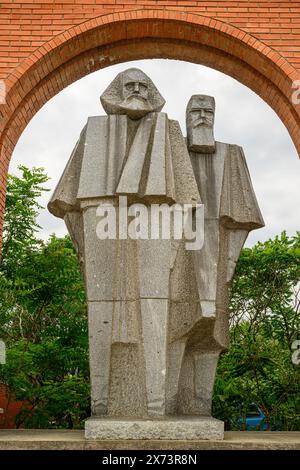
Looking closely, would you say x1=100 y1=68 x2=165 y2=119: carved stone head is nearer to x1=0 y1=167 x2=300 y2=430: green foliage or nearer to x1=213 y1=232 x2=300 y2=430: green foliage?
x1=0 y1=167 x2=300 y2=430: green foliage

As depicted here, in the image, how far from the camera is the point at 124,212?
407 cm

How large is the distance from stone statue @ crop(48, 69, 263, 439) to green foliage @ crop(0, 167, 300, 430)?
14.4ft

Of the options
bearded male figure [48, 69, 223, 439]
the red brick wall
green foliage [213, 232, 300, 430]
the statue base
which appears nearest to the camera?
the statue base

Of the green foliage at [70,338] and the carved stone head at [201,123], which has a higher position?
the carved stone head at [201,123]

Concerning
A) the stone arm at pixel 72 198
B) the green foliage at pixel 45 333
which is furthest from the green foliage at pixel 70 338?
the stone arm at pixel 72 198

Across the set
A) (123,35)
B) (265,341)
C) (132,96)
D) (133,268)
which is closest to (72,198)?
(133,268)

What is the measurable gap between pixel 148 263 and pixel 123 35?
3392 mm

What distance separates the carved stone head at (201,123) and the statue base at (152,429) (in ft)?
7.01

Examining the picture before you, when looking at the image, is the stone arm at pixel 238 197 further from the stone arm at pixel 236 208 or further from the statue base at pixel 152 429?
the statue base at pixel 152 429

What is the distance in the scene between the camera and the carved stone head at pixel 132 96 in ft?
14.4

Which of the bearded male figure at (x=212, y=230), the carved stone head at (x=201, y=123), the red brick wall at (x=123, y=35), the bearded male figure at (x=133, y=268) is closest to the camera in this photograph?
the bearded male figure at (x=133, y=268)

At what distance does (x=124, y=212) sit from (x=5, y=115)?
100 inches

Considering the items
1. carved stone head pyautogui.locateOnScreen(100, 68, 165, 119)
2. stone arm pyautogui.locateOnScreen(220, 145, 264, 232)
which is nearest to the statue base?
stone arm pyautogui.locateOnScreen(220, 145, 264, 232)

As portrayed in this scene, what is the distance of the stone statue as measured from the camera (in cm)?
389
